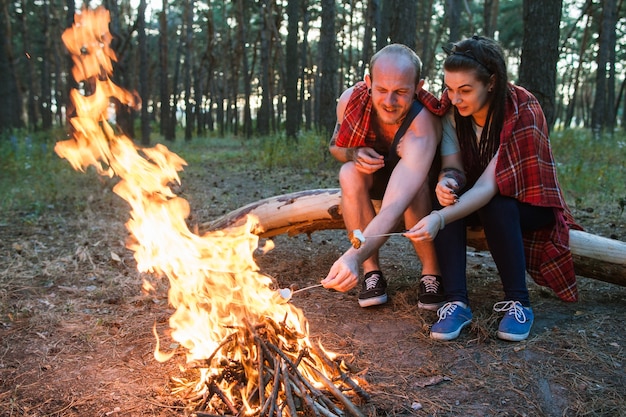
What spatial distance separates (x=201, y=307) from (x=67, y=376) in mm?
701

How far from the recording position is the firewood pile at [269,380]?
2.01 meters

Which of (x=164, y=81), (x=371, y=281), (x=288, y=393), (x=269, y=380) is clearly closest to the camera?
(x=288, y=393)

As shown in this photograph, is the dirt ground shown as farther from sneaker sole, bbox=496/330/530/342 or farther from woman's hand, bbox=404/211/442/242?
woman's hand, bbox=404/211/442/242

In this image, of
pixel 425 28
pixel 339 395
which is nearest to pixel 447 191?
pixel 339 395

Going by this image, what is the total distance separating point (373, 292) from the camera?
3.26 metres

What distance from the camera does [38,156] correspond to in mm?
10102

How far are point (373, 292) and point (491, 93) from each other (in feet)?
4.52

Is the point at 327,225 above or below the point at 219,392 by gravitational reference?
above

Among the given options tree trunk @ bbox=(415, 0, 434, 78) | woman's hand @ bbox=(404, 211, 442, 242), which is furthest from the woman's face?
tree trunk @ bbox=(415, 0, 434, 78)

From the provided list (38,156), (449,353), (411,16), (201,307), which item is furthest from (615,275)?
(38,156)

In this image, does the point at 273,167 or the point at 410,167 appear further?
the point at 273,167

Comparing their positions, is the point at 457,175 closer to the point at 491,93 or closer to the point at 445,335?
the point at 491,93

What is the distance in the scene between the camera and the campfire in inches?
81.6

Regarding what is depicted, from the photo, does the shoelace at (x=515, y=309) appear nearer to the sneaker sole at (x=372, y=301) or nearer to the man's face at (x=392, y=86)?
the sneaker sole at (x=372, y=301)
